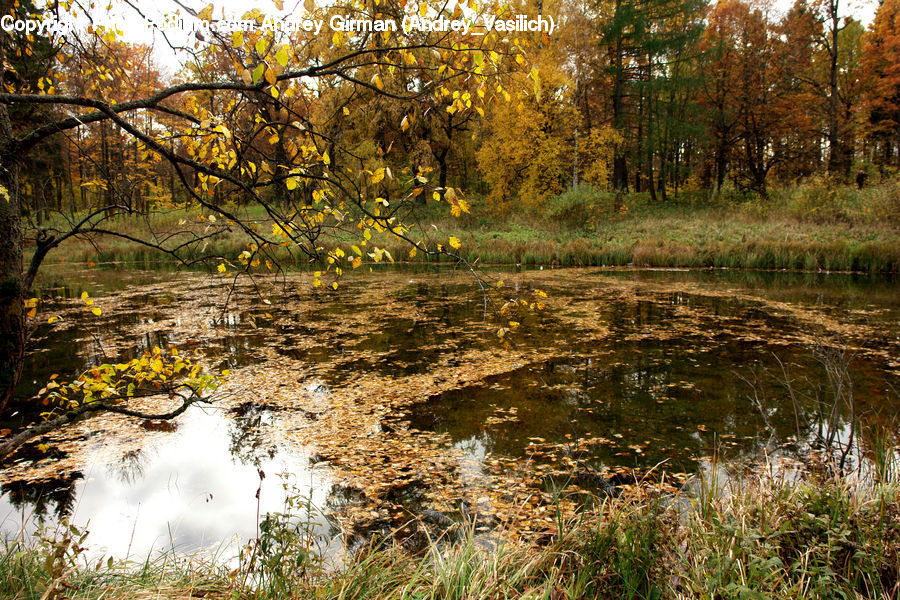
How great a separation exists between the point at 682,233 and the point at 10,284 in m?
17.1

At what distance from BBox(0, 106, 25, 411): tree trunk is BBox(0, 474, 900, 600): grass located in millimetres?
673

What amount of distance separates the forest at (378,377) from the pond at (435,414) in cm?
3

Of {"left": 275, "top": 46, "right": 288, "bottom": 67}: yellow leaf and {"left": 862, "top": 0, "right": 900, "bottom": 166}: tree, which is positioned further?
{"left": 862, "top": 0, "right": 900, "bottom": 166}: tree

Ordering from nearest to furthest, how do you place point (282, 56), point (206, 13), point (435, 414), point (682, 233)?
point (282, 56) < point (206, 13) < point (435, 414) < point (682, 233)

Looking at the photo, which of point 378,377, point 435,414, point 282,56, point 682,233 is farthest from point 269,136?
point 682,233

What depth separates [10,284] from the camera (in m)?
2.01

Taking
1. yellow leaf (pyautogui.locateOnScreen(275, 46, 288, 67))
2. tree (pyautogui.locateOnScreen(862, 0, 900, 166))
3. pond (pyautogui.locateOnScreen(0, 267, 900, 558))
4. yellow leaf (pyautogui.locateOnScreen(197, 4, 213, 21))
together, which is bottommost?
pond (pyautogui.locateOnScreen(0, 267, 900, 558))

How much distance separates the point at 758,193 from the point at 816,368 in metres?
17.1

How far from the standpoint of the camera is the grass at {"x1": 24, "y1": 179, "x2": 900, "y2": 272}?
12.8 m

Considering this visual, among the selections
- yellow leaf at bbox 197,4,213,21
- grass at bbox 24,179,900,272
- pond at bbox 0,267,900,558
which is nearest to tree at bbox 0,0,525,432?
yellow leaf at bbox 197,4,213,21

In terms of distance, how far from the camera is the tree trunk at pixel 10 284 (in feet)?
6.45

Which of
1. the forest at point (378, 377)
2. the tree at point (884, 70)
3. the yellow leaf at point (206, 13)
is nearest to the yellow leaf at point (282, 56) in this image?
the forest at point (378, 377)

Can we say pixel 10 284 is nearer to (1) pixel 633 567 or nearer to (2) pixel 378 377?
(1) pixel 633 567

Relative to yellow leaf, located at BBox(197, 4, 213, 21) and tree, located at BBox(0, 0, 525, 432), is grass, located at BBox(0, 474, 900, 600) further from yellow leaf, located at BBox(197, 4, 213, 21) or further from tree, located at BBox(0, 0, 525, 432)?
yellow leaf, located at BBox(197, 4, 213, 21)
